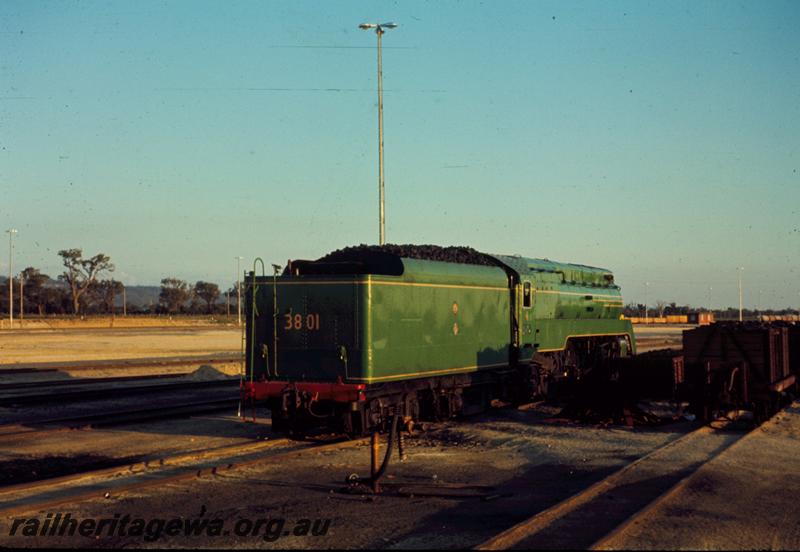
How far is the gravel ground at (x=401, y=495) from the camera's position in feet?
27.8

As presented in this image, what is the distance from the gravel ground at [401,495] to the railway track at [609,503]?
335 millimetres

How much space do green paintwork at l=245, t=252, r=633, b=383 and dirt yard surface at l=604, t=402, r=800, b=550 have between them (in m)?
5.20

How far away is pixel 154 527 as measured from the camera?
8.89 metres

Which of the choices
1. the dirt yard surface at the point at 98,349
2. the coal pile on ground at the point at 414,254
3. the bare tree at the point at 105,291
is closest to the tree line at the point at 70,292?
the bare tree at the point at 105,291

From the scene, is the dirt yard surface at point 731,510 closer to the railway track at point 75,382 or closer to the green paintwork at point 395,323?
the green paintwork at point 395,323

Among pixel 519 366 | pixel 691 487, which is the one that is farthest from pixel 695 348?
pixel 691 487

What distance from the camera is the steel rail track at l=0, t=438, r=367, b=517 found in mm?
9871

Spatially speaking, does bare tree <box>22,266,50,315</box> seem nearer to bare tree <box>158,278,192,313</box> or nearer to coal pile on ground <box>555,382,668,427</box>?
bare tree <box>158,278,192,313</box>

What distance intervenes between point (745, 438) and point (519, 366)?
17.4 feet

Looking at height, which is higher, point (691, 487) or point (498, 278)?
point (498, 278)

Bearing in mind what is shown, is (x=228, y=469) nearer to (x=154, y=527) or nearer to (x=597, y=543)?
(x=154, y=527)

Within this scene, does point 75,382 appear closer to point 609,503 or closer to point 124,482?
point 124,482

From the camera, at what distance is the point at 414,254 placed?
16234 millimetres

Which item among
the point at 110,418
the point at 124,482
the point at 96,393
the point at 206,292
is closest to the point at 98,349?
the point at 96,393
